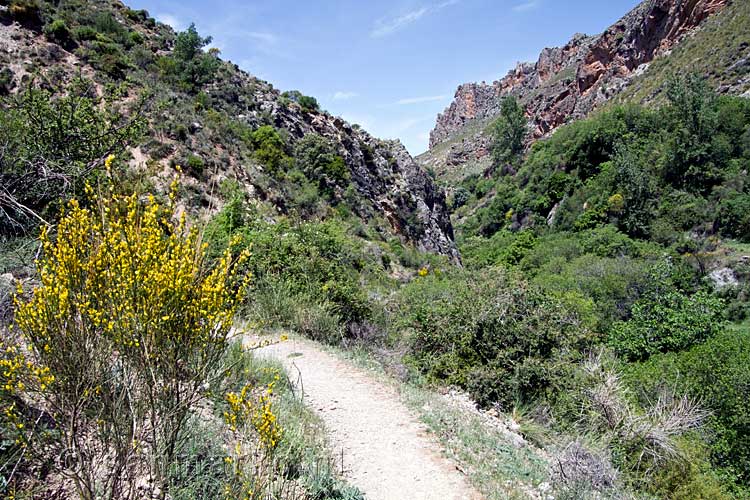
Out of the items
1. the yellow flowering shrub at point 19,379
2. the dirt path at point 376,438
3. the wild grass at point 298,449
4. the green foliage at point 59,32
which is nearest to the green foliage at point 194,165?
the green foliage at point 59,32

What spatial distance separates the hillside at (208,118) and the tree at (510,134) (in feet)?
126

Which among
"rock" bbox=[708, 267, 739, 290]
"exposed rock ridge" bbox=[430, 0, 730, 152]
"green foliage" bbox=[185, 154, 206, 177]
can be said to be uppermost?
→ "exposed rock ridge" bbox=[430, 0, 730, 152]

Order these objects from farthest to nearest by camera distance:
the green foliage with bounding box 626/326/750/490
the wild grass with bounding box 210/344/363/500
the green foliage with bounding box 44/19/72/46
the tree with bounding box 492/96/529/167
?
the tree with bounding box 492/96/529/167
the green foliage with bounding box 44/19/72/46
the green foliage with bounding box 626/326/750/490
the wild grass with bounding box 210/344/363/500

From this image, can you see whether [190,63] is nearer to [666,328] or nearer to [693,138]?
[666,328]

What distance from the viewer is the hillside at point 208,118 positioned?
14.8 meters

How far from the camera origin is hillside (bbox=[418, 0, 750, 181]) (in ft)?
126

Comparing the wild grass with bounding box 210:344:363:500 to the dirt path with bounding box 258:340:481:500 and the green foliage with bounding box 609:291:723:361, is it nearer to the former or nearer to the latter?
the dirt path with bounding box 258:340:481:500

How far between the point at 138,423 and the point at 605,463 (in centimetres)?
423

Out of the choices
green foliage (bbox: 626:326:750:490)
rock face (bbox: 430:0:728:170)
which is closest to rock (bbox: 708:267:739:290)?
green foliage (bbox: 626:326:750:490)

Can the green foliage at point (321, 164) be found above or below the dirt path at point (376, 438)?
above

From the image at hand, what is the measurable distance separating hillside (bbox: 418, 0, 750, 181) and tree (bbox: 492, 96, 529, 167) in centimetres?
523

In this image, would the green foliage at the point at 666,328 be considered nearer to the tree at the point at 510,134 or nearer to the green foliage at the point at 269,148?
the green foliage at the point at 269,148

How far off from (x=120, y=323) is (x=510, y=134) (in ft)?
236

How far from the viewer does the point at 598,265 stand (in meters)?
23.0
